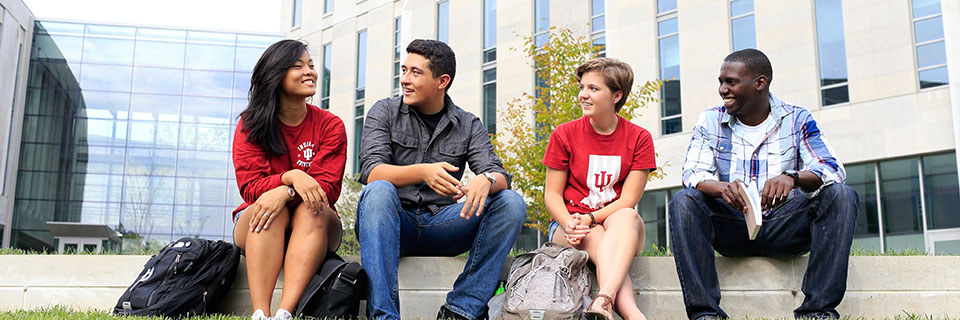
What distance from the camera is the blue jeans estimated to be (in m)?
3.94

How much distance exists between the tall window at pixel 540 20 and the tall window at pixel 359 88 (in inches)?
328

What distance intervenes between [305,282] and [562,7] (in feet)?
59.4

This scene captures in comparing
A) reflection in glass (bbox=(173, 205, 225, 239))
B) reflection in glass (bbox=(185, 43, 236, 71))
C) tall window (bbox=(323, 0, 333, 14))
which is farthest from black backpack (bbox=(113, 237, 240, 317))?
reflection in glass (bbox=(185, 43, 236, 71))

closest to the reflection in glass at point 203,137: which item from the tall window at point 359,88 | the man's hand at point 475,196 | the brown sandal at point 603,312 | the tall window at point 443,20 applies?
the tall window at point 359,88

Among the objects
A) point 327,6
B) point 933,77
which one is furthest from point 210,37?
point 933,77

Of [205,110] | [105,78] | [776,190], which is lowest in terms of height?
[776,190]

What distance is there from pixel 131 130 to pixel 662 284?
1397 inches

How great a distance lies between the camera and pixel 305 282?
401cm

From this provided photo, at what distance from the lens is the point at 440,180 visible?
4148 millimetres

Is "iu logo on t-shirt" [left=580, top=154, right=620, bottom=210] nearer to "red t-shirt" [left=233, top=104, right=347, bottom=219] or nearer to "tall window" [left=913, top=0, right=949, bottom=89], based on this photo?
"red t-shirt" [left=233, top=104, right=347, bottom=219]

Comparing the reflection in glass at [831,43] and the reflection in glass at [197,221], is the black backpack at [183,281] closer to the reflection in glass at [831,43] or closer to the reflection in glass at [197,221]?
the reflection in glass at [831,43]

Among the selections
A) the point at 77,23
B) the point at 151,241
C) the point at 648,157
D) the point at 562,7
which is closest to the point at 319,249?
the point at 648,157

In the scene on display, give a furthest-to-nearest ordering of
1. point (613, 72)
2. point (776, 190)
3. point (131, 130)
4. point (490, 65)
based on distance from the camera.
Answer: point (131, 130) → point (490, 65) → point (613, 72) → point (776, 190)

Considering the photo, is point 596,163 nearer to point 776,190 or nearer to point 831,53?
point 776,190
